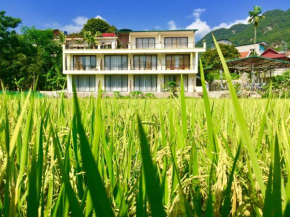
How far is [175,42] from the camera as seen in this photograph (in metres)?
22.3

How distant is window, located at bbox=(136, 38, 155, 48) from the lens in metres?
22.5

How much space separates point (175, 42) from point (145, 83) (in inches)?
195

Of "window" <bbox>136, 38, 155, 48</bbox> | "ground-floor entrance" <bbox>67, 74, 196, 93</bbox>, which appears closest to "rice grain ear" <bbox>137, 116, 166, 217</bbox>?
"ground-floor entrance" <bbox>67, 74, 196, 93</bbox>

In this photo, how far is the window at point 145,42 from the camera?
2252 cm

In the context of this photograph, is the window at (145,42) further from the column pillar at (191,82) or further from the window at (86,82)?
the window at (86,82)

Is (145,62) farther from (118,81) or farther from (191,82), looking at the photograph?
(191,82)

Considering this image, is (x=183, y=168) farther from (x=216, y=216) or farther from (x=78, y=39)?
(x=78, y=39)

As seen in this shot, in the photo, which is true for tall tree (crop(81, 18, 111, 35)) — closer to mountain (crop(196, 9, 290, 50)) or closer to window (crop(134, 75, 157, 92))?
window (crop(134, 75, 157, 92))

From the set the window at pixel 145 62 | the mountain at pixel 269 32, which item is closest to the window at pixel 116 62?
the window at pixel 145 62

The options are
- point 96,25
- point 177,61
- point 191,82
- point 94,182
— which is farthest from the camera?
point 96,25

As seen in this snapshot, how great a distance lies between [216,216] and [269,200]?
0.55 feet

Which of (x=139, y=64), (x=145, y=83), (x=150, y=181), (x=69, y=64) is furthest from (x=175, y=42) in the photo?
(x=150, y=181)

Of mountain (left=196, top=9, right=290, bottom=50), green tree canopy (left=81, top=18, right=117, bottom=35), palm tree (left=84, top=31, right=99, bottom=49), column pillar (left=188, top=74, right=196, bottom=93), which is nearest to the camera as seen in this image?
column pillar (left=188, top=74, right=196, bottom=93)

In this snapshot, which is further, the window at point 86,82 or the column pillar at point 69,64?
the window at point 86,82
